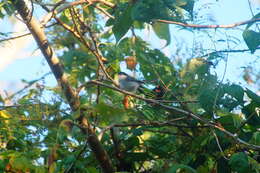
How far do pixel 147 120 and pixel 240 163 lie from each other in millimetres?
472

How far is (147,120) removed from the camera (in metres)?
2.03

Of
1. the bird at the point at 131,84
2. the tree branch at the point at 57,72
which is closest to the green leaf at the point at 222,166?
the tree branch at the point at 57,72

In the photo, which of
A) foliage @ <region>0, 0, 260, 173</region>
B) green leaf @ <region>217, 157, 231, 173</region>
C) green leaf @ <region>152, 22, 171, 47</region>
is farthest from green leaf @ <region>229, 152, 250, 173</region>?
green leaf @ <region>152, 22, 171, 47</region>

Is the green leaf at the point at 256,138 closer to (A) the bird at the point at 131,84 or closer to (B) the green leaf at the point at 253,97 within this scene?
(B) the green leaf at the point at 253,97

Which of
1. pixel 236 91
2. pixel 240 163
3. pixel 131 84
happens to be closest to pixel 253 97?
pixel 236 91

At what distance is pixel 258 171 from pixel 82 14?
1386 millimetres

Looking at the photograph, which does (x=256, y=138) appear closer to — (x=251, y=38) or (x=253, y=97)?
(x=253, y=97)

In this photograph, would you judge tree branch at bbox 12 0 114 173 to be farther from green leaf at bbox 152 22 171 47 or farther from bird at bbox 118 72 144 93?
green leaf at bbox 152 22 171 47

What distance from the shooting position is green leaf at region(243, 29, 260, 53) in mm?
1604

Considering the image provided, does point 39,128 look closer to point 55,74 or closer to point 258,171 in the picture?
point 55,74

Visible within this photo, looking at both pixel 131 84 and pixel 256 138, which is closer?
pixel 256 138

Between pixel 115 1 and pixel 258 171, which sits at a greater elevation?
pixel 115 1

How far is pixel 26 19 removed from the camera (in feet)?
6.91

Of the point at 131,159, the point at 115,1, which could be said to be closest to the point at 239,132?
the point at 131,159
